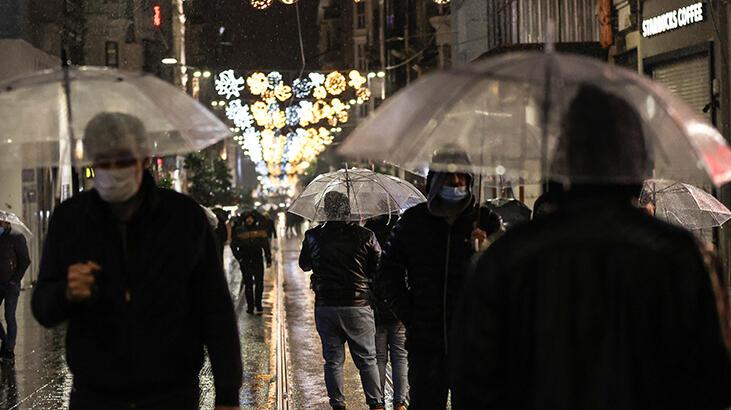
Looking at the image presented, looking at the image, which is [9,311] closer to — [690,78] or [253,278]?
[253,278]

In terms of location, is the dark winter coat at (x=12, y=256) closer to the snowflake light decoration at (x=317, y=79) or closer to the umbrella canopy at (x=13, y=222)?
the umbrella canopy at (x=13, y=222)

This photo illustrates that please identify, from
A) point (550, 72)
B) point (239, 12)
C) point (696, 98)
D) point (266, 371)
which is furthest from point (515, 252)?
point (239, 12)

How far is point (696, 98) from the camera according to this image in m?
23.4

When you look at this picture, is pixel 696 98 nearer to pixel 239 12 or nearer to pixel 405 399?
pixel 405 399

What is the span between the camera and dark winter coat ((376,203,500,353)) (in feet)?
25.8

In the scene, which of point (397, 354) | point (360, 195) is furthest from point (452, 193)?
point (360, 195)

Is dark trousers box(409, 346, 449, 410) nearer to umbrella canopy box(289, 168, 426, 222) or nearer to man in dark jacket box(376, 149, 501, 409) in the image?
man in dark jacket box(376, 149, 501, 409)

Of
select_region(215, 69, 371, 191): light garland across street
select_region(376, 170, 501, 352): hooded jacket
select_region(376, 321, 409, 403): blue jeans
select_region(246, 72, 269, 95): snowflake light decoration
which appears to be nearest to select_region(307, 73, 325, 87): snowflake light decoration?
select_region(215, 69, 371, 191): light garland across street

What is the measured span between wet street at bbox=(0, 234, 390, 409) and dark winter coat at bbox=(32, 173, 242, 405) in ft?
24.0

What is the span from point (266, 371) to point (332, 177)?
3.12 meters

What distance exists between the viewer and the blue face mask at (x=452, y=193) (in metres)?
7.93

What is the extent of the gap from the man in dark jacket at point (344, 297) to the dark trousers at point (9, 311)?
19.5 feet

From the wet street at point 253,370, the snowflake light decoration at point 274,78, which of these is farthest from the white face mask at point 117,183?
the snowflake light decoration at point 274,78

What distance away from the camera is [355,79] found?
39.3 m
